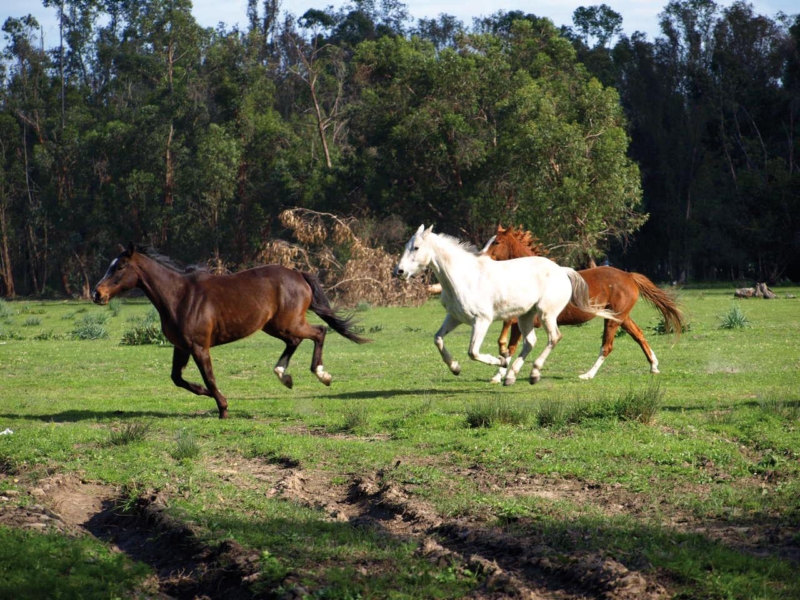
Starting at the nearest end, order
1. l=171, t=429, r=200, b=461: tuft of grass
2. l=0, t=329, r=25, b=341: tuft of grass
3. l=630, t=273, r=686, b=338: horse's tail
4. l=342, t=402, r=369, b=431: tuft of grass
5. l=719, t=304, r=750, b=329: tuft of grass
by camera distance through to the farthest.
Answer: l=171, t=429, r=200, b=461: tuft of grass, l=342, t=402, r=369, b=431: tuft of grass, l=630, t=273, r=686, b=338: horse's tail, l=719, t=304, r=750, b=329: tuft of grass, l=0, t=329, r=25, b=341: tuft of grass

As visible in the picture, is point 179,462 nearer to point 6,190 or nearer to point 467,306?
point 467,306

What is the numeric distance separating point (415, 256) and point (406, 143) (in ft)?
115

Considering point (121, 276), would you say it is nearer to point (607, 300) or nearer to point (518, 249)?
point (518, 249)

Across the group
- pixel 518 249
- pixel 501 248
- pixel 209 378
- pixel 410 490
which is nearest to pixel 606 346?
pixel 518 249

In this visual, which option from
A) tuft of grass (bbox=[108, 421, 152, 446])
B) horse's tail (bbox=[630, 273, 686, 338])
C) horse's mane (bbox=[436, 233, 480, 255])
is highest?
horse's mane (bbox=[436, 233, 480, 255])

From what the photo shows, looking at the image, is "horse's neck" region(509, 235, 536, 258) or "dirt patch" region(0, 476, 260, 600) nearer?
"dirt patch" region(0, 476, 260, 600)

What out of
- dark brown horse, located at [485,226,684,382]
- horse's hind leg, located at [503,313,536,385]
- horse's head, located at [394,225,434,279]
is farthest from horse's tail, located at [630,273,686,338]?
horse's head, located at [394,225,434,279]

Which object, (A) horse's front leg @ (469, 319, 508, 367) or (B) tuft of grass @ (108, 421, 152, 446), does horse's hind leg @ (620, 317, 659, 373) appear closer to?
(A) horse's front leg @ (469, 319, 508, 367)

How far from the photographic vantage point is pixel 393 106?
49.6 m

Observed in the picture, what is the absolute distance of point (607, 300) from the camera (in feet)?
53.1

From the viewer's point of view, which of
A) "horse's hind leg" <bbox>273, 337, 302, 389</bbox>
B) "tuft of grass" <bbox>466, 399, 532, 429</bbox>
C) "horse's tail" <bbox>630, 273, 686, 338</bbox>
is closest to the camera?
"tuft of grass" <bbox>466, 399, 532, 429</bbox>

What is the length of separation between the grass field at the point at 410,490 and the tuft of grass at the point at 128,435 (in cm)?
3

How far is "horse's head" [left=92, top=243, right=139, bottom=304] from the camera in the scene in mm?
12531

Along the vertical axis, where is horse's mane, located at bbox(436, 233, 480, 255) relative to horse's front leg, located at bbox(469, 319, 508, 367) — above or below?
above
